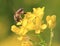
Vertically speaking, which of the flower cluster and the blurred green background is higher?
the blurred green background

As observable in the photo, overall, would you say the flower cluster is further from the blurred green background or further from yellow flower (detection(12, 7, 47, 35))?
the blurred green background

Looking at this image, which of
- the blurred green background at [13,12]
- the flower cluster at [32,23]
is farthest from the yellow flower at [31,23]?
the blurred green background at [13,12]

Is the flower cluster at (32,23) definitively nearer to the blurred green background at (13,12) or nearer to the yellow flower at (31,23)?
the yellow flower at (31,23)

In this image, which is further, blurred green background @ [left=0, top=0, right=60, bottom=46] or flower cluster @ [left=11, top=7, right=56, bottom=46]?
blurred green background @ [left=0, top=0, right=60, bottom=46]

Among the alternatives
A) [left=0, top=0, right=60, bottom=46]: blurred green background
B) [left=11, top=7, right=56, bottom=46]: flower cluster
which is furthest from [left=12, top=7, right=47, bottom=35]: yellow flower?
[left=0, top=0, right=60, bottom=46]: blurred green background

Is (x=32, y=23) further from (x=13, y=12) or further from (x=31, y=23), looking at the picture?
(x=13, y=12)

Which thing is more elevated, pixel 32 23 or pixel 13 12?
pixel 13 12

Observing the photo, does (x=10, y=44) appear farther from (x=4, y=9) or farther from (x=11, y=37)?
(x=4, y=9)

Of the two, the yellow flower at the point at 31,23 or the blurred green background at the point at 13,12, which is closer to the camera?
the yellow flower at the point at 31,23

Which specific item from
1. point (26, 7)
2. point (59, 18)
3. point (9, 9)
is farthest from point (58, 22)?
point (9, 9)

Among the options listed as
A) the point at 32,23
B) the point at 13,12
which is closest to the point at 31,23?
the point at 32,23
